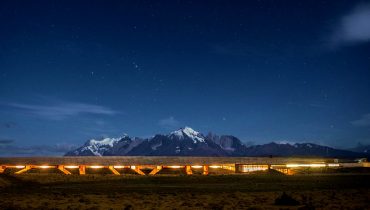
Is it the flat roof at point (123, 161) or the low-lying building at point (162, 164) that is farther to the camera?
the flat roof at point (123, 161)

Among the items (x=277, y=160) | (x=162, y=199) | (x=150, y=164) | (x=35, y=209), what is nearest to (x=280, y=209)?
(x=162, y=199)

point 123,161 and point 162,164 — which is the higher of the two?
point 123,161

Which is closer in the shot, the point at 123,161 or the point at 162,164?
the point at 162,164

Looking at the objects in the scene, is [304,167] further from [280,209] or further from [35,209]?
[35,209]

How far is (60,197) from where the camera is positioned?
22844mm

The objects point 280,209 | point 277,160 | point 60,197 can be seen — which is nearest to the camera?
point 280,209

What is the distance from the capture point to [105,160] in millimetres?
54812

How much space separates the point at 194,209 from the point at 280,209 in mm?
3446

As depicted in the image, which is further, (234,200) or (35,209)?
(234,200)

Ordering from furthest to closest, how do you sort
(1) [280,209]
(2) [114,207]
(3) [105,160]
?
(3) [105,160], (2) [114,207], (1) [280,209]

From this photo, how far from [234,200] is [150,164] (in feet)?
114

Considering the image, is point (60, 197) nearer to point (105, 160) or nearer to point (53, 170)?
point (105, 160)

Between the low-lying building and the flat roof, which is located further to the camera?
the flat roof

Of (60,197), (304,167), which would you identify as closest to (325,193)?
(60,197)
